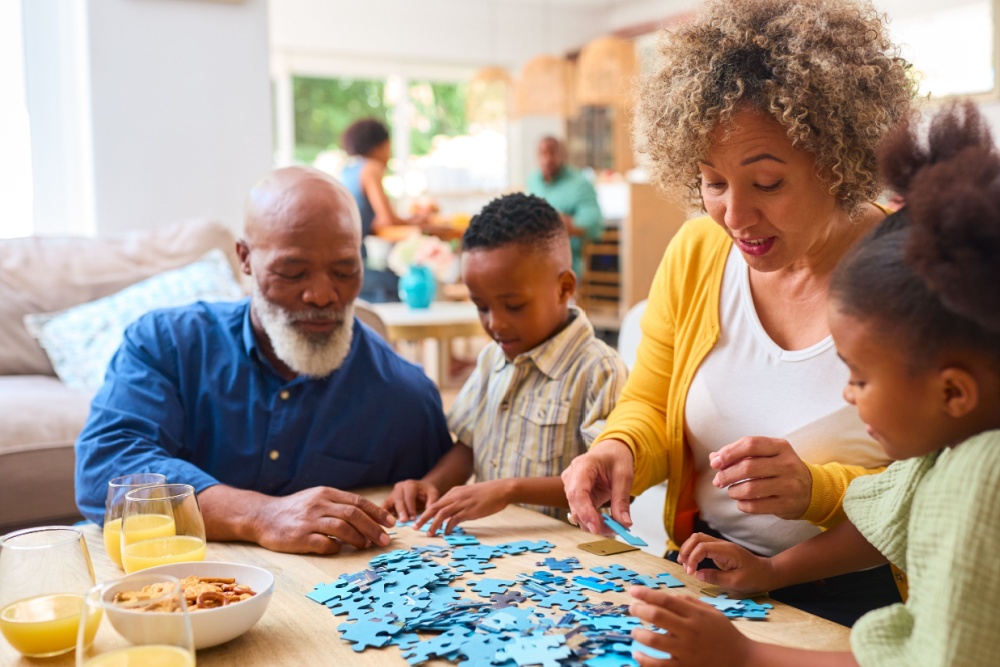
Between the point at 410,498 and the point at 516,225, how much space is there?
633mm

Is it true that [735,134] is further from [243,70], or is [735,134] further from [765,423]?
[243,70]

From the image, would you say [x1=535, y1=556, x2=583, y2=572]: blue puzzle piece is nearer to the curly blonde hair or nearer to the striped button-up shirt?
the striped button-up shirt

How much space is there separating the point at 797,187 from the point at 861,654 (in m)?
0.75

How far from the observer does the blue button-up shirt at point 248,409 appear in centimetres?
179

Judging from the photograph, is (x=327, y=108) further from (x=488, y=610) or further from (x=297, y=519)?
(x=488, y=610)

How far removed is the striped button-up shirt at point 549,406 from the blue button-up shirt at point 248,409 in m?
0.16

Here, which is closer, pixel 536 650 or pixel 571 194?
pixel 536 650

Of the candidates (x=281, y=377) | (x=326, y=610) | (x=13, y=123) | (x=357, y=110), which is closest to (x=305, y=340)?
(x=281, y=377)

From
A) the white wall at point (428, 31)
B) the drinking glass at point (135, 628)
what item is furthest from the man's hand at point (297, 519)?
the white wall at point (428, 31)

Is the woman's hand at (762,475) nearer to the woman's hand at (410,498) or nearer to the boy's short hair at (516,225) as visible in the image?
the woman's hand at (410,498)

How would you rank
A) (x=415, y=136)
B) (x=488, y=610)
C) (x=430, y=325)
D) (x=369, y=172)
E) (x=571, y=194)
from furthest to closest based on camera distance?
(x=415, y=136) → (x=571, y=194) → (x=369, y=172) → (x=430, y=325) → (x=488, y=610)

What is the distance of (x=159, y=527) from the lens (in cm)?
126

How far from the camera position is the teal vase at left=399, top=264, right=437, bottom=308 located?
16.0 feet

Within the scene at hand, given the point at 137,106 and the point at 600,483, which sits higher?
the point at 137,106
